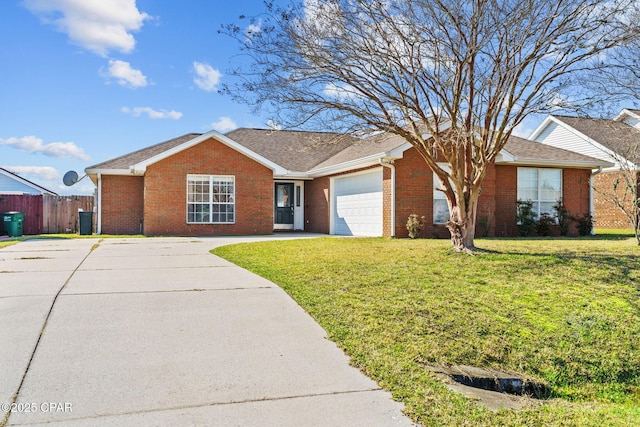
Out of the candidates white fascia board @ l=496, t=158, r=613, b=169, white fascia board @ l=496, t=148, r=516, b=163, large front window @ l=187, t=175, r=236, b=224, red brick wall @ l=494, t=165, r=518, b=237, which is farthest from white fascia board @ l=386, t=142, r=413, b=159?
large front window @ l=187, t=175, r=236, b=224

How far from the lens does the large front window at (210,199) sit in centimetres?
1794

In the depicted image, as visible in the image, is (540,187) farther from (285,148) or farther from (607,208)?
(285,148)

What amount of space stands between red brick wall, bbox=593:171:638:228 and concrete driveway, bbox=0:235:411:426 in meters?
22.5

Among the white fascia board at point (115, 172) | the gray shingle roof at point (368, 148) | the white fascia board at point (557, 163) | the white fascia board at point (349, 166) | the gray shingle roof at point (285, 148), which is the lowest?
the white fascia board at point (115, 172)

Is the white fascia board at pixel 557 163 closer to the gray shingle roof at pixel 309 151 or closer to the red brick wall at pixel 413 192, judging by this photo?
the gray shingle roof at pixel 309 151

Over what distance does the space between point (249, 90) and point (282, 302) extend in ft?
17.1

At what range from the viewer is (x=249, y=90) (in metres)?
9.84

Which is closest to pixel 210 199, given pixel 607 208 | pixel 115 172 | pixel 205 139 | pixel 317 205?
pixel 205 139

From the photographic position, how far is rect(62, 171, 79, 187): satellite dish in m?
21.2

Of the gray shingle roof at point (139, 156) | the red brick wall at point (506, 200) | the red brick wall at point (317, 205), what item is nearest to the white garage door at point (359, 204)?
the red brick wall at point (317, 205)

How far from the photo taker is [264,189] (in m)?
18.7

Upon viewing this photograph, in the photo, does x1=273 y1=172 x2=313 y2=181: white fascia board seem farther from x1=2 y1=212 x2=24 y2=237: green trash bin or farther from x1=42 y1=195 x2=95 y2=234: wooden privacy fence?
x1=2 y1=212 x2=24 y2=237: green trash bin

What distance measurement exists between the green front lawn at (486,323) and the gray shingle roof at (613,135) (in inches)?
303

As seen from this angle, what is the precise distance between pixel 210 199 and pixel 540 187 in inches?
487
